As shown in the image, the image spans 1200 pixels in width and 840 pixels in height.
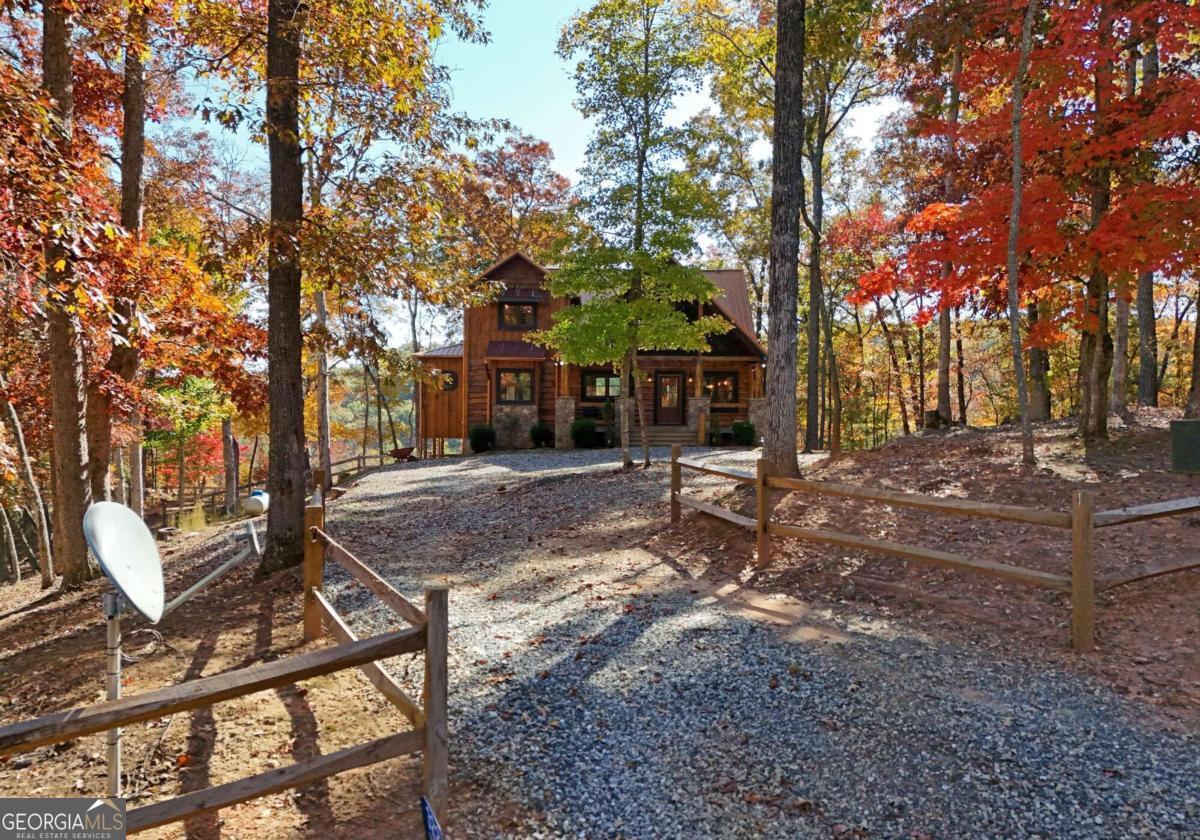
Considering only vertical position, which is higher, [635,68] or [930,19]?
[635,68]

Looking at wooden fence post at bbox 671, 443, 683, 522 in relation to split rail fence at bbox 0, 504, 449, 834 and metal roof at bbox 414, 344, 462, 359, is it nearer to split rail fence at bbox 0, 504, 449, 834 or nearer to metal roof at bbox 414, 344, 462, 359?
split rail fence at bbox 0, 504, 449, 834

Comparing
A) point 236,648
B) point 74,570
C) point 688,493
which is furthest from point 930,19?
point 74,570

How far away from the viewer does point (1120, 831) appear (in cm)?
291

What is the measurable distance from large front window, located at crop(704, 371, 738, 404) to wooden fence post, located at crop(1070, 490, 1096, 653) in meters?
19.2

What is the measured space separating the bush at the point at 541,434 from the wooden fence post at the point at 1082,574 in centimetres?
1875

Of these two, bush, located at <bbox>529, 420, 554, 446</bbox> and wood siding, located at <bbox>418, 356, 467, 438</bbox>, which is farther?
wood siding, located at <bbox>418, 356, 467, 438</bbox>

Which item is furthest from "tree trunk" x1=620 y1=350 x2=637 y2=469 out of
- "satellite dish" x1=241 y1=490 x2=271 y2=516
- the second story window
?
"satellite dish" x1=241 y1=490 x2=271 y2=516

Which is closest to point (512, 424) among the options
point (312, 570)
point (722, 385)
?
point (722, 385)

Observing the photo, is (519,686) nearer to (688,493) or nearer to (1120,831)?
(1120,831)

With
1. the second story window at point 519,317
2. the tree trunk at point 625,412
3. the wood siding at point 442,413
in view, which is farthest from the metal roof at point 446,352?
the tree trunk at point 625,412

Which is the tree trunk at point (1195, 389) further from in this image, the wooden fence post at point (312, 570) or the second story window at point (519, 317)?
the second story window at point (519, 317)

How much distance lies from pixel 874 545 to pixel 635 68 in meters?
12.6

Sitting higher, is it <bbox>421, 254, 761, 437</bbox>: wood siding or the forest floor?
<bbox>421, 254, 761, 437</bbox>: wood siding

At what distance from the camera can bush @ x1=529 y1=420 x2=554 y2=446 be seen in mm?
22578
